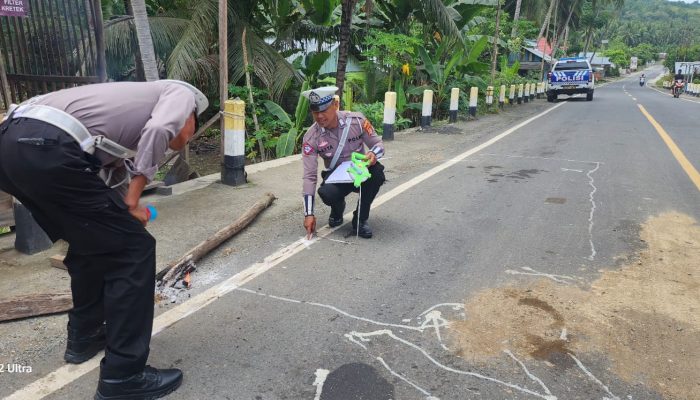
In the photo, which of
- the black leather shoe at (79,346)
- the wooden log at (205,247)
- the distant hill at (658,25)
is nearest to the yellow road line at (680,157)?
the wooden log at (205,247)

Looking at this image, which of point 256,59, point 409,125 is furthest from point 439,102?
point 256,59

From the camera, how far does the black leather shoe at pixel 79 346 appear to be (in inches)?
108

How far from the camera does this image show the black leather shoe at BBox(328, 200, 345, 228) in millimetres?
5023

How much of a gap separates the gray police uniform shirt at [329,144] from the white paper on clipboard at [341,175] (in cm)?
8

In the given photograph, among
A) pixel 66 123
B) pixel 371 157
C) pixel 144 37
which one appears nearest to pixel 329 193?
pixel 371 157

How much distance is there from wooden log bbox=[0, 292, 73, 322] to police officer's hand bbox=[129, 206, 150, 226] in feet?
3.65

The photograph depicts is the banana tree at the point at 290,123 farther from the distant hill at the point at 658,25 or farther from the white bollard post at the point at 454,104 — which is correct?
the distant hill at the point at 658,25

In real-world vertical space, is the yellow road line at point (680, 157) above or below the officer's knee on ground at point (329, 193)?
below

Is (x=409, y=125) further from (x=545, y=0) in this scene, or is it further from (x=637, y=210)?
(x=545, y=0)

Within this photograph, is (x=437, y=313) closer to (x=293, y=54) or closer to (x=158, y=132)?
(x=158, y=132)

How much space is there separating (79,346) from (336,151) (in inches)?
103

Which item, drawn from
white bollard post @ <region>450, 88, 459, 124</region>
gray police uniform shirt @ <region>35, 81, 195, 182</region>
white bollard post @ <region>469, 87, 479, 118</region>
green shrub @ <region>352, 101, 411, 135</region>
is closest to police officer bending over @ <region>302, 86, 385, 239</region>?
gray police uniform shirt @ <region>35, 81, 195, 182</region>

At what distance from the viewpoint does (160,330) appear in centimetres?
309

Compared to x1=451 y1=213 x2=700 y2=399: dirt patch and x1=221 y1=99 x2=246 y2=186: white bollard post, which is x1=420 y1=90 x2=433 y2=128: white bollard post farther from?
x1=451 y1=213 x2=700 y2=399: dirt patch
